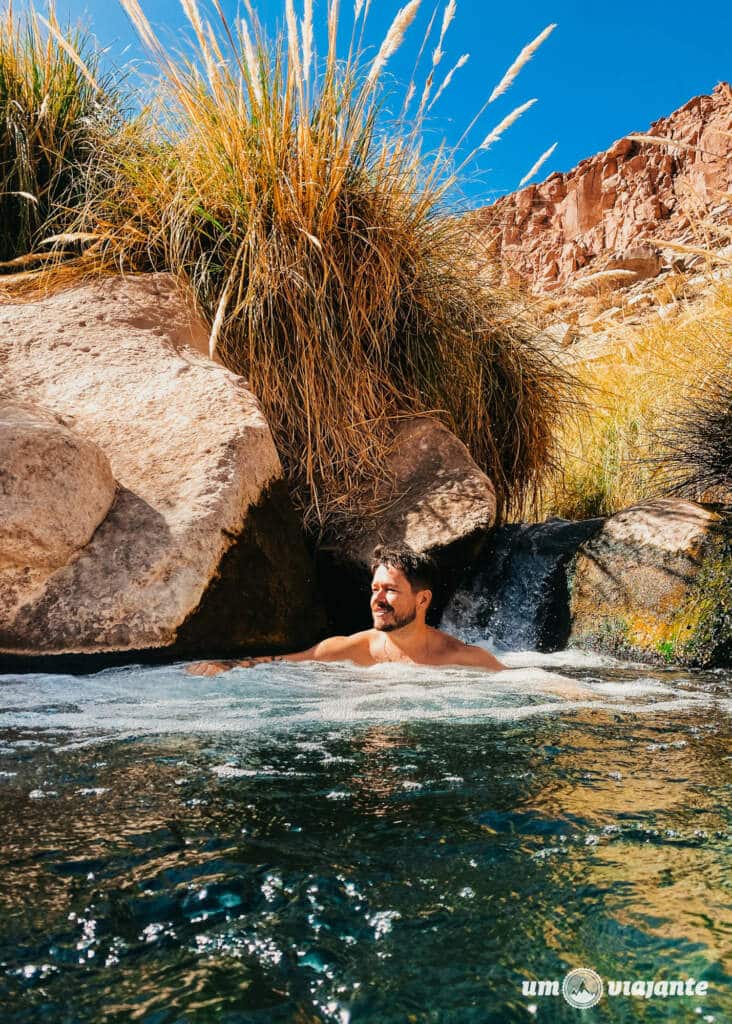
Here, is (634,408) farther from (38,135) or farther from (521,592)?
(38,135)

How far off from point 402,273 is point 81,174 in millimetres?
1804

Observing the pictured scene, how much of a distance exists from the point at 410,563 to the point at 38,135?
10.2ft

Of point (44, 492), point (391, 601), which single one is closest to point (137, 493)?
point (44, 492)

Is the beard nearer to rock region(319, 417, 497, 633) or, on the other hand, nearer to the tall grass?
rock region(319, 417, 497, 633)

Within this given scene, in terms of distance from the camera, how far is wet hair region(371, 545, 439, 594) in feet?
12.2

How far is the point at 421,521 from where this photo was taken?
13.2ft

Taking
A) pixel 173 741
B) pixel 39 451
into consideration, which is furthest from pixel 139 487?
pixel 173 741

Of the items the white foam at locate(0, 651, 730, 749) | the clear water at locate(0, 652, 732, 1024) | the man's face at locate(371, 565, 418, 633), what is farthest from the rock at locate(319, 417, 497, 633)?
the clear water at locate(0, 652, 732, 1024)

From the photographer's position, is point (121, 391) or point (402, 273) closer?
point (121, 391)

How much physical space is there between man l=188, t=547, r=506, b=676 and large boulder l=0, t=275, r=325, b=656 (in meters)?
0.24

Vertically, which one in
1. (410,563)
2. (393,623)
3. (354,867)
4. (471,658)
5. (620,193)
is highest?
(620,193)

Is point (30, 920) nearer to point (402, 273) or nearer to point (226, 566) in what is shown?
point (226, 566)

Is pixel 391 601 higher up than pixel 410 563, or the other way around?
pixel 410 563

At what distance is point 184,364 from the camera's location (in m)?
3.90
